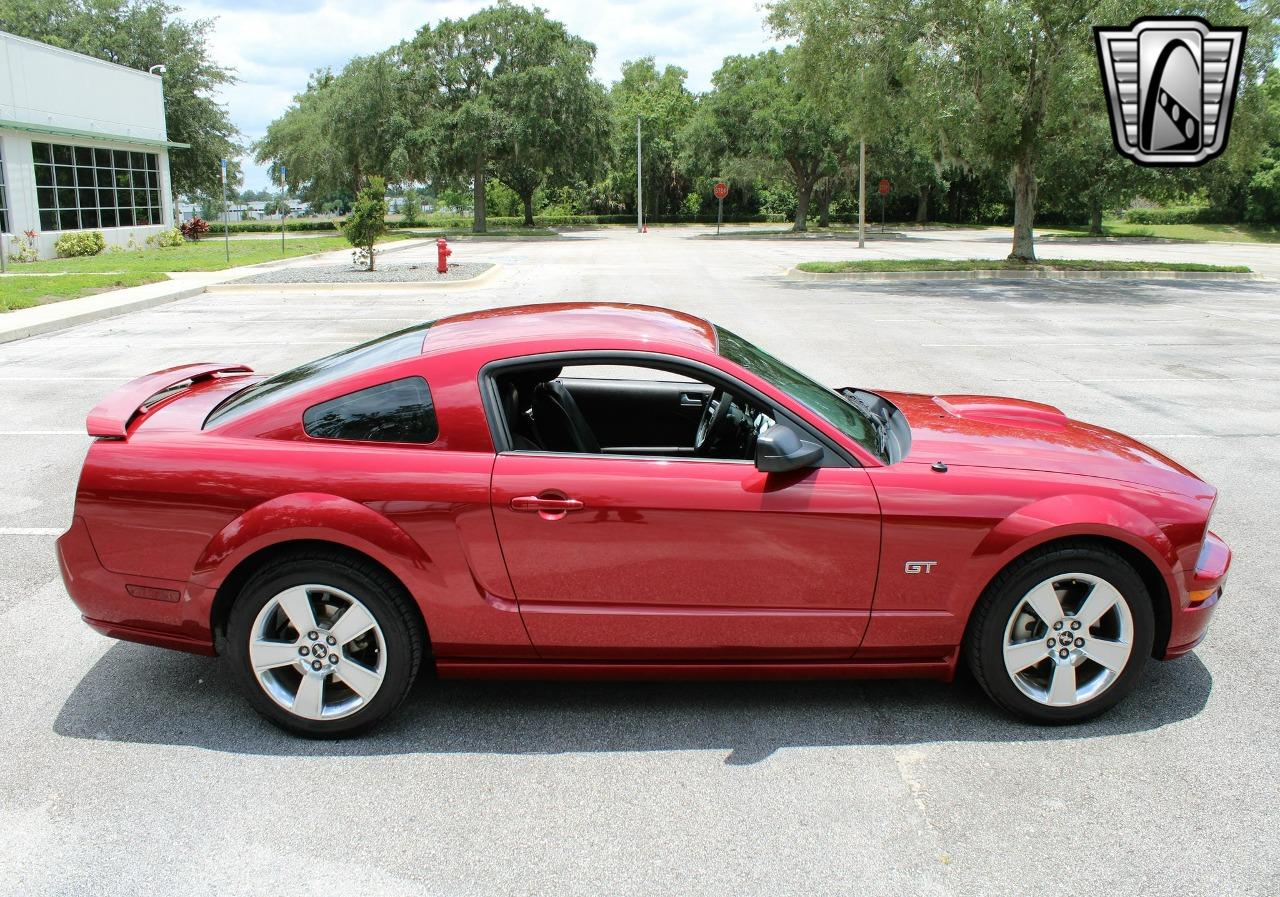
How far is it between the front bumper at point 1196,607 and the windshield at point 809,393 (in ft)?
4.03

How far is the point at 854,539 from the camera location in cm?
375

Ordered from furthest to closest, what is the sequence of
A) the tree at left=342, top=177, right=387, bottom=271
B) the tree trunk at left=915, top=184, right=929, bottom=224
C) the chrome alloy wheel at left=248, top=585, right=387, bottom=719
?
the tree trunk at left=915, top=184, right=929, bottom=224, the tree at left=342, top=177, right=387, bottom=271, the chrome alloy wheel at left=248, top=585, right=387, bottom=719

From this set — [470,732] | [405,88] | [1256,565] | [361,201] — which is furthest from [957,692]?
[405,88]

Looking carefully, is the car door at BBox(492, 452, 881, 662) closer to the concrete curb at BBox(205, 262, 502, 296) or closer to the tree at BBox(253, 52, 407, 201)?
the concrete curb at BBox(205, 262, 502, 296)

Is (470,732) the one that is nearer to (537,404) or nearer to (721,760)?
(721,760)

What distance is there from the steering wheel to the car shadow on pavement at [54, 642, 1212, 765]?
101 centimetres

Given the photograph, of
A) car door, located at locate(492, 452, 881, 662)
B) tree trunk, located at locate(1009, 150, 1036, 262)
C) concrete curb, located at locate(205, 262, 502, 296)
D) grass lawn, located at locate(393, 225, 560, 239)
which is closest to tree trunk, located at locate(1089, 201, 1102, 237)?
grass lawn, located at locate(393, 225, 560, 239)

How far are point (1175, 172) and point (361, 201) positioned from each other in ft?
133

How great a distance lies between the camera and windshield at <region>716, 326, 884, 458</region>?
4.04m

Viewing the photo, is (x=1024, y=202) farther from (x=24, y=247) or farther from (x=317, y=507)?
(x=24, y=247)

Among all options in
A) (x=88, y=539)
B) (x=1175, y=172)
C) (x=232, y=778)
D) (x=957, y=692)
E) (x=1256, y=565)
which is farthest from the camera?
(x=1175, y=172)

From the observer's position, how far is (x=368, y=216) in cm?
2589

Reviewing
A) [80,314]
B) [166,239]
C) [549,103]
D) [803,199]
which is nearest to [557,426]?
[80,314]

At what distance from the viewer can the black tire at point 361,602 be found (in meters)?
3.71
